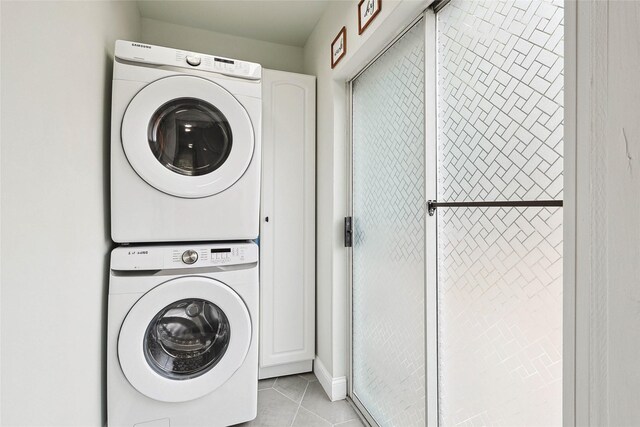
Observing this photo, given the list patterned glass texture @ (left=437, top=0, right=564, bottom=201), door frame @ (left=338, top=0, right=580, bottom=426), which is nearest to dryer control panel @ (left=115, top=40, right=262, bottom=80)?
patterned glass texture @ (left=437, top=0, right=564, bottom=201)

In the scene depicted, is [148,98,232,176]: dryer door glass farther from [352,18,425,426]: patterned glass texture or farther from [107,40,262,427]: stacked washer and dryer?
[352,18,425,426]: patterned glass texture

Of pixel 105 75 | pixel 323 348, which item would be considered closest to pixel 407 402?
pixel 323 348

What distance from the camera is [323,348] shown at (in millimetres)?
1948

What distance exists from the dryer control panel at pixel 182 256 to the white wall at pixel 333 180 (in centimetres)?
51

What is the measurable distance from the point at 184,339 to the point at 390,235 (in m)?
1.12

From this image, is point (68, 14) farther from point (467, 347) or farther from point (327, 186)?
point (467, 347)

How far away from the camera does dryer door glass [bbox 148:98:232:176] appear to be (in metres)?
1.48

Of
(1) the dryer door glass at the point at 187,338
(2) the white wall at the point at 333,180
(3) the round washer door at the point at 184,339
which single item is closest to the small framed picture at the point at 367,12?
(2) the white wall at the point at 333,180

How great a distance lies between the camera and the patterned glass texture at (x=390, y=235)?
1208mm

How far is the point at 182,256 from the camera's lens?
1435 mm
